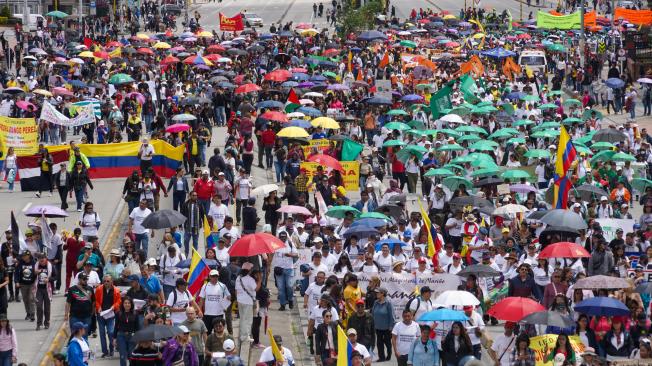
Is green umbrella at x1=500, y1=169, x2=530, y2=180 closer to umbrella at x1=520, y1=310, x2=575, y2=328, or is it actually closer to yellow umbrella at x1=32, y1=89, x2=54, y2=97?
umbrella at x1=520, y1=310, x2=575, y2=328

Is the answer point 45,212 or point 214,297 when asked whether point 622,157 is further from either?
point 214,297

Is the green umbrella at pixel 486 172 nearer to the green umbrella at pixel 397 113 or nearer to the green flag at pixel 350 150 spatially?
the green flag at pixel 350 150

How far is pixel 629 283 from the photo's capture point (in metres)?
23.1

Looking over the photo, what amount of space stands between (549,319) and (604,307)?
103cm

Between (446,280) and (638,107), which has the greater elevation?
(446,280)

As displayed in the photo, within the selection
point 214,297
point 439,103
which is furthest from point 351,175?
→ point 214,297

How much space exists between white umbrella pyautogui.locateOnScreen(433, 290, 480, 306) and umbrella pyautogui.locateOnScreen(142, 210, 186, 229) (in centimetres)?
644

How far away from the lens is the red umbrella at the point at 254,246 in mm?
24594

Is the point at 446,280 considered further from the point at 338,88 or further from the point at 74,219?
the point at 338,88

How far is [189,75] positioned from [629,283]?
36.6 m

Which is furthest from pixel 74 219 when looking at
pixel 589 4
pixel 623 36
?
pixel 589 4

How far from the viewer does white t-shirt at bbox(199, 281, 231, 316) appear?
901 inches

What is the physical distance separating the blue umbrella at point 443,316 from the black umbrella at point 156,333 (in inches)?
116

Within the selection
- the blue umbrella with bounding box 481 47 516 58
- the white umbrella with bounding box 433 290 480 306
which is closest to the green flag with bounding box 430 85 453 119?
the blue umbrella with bounding box 481 47 516 58
